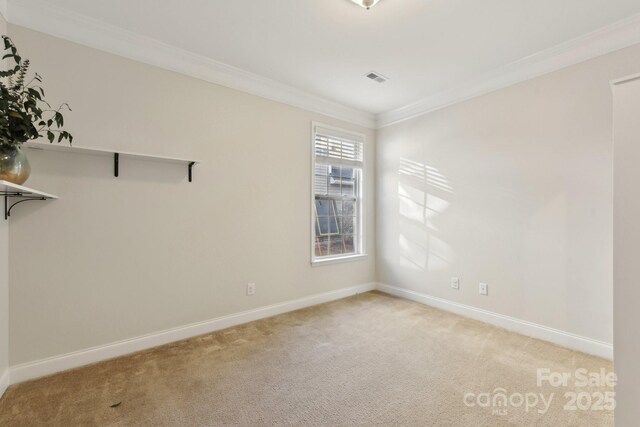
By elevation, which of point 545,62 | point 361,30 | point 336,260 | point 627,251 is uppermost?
point 361,30

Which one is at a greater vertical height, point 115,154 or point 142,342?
point 115,154

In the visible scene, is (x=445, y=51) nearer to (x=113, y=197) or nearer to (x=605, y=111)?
(x=605, y=111)

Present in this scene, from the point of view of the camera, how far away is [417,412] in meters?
1.78

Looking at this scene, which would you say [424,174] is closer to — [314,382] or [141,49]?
[314,382]

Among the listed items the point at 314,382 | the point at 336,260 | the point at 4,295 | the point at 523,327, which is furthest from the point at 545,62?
the point at 4,295

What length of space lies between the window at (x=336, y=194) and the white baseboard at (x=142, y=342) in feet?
2.43

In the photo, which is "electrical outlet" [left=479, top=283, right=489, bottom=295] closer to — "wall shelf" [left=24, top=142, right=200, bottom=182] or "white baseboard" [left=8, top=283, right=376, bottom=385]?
"white baseboard" [left=8, top=283, right=376, bottom=385]

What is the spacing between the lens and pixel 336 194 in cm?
418

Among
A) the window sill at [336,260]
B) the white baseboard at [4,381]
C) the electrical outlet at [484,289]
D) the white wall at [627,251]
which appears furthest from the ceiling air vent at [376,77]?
the white baseboard at [4,381]

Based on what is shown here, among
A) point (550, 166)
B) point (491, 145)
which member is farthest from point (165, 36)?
point (550, 166)

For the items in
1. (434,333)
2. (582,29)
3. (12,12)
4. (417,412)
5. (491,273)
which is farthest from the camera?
(491,273)

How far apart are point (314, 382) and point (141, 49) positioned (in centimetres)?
308

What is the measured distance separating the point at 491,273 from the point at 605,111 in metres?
1.75

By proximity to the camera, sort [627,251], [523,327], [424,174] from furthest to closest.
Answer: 1. [424,174]
2. [523,327]
3. [627,251]
